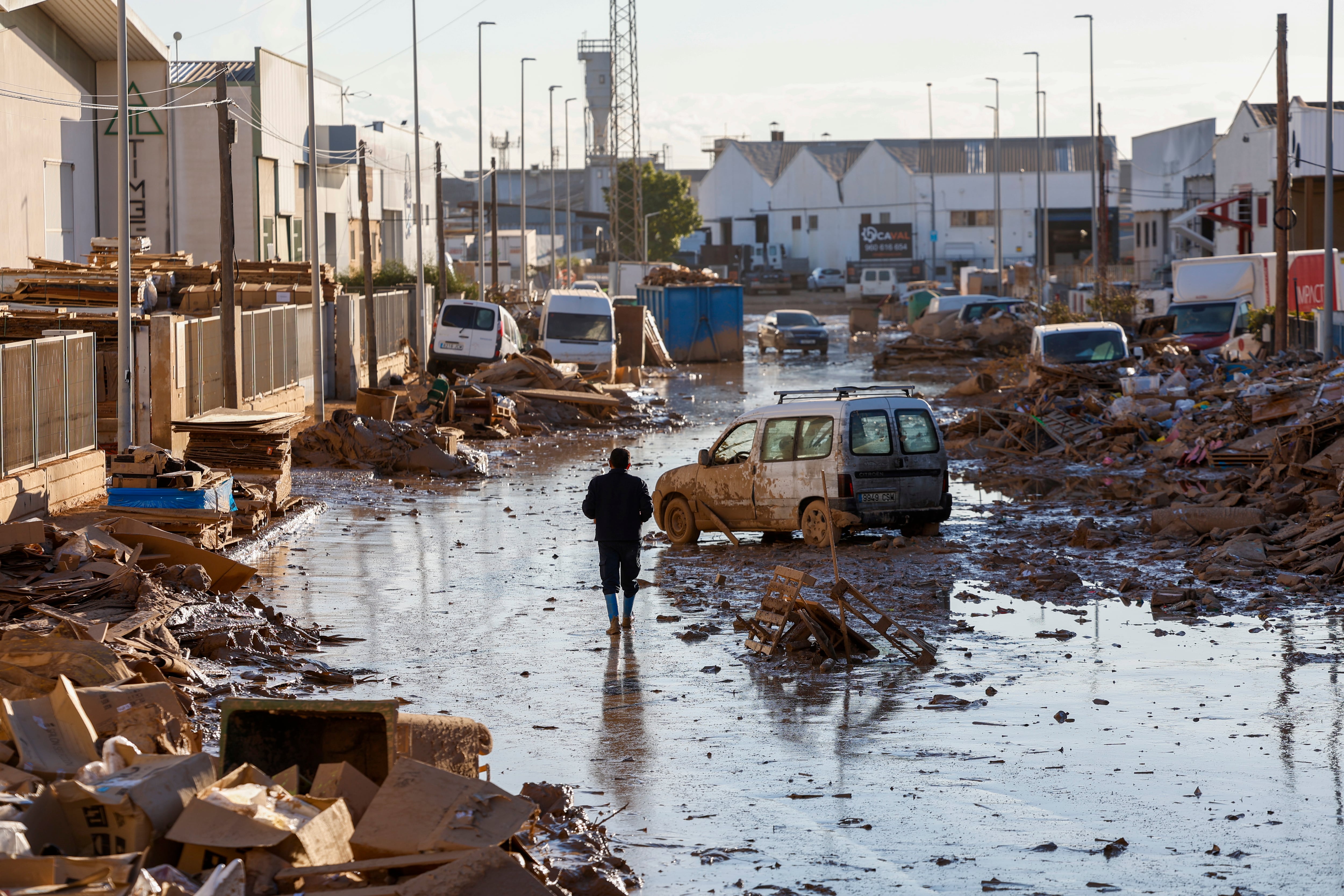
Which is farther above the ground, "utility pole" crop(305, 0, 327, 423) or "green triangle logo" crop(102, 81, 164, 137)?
"green triangle logo" crop(102, 81, 164, 137)

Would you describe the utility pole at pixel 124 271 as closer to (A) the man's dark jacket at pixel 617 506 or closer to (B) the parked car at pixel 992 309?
(A) the man's dark jacket at pixel 617 506

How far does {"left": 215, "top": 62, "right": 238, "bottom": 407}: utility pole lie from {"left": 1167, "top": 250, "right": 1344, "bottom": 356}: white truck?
76.1 ft

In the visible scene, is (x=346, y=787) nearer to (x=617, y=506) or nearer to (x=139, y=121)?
(x=617, y=506)

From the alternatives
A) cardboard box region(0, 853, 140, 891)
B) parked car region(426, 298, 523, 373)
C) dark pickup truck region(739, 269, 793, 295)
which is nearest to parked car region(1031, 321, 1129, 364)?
parked car region(426, 298, 523, 373)

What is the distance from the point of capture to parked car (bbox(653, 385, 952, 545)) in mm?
16578

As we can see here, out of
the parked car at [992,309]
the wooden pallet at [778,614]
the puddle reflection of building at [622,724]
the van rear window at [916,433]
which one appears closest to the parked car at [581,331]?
the parked car at [992,309]

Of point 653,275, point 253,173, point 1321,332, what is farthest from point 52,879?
point 653,275

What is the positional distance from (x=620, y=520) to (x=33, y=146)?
29350mm

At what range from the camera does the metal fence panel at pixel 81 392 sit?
18.5 metres

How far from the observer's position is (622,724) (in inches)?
387

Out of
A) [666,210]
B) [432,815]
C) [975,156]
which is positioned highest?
[975,156]

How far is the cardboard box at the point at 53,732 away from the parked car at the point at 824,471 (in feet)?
33.1

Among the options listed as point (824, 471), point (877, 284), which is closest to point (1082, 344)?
point (824, 471)

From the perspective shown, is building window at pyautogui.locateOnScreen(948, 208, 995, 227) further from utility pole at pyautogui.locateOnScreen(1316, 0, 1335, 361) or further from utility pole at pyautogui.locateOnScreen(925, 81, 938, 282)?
utility pole at pyautogui.locateOnScreen(1316, 0, 1335, 361)
